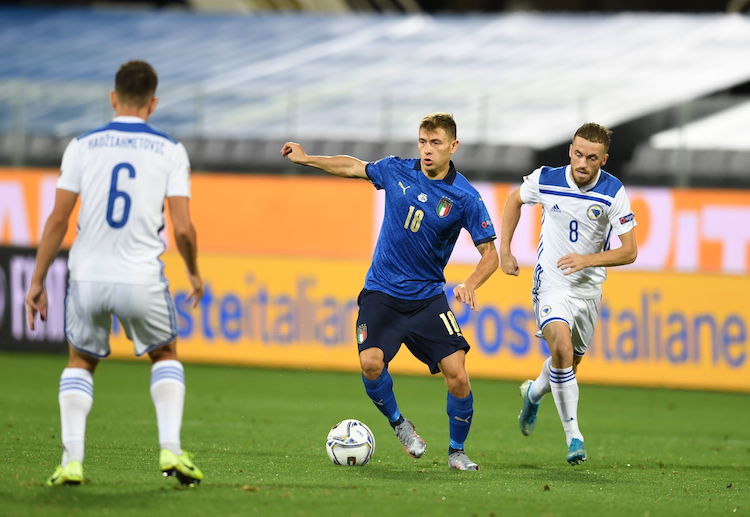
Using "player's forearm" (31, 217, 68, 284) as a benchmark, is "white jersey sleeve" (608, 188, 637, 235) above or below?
above

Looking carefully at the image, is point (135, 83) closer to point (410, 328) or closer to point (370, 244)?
point (410, 328)

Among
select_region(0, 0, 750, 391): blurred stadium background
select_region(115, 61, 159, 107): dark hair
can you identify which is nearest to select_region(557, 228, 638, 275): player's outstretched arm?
select_region(115, 61, 159, 107): dark hair

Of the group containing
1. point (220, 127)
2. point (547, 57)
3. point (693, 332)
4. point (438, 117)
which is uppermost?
point (547, 57)

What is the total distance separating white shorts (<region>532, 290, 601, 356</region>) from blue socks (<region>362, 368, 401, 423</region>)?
44.8 inches

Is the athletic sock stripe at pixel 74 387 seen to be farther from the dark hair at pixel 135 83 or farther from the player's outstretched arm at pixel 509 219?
the player's outstretched arm at pixel 509 219

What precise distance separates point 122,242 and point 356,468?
2.38m

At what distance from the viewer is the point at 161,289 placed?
5.93 metres

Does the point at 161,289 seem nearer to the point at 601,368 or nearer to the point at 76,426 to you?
the point at 76,426

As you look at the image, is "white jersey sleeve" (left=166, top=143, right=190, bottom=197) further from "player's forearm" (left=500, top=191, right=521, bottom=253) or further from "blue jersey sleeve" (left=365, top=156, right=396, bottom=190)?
"player's forearm" (left=500, top=191, right=521, bottom=253)

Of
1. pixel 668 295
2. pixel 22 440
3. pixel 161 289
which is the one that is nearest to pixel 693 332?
pixel 668 295

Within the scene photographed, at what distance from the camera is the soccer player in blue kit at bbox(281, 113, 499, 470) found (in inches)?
294

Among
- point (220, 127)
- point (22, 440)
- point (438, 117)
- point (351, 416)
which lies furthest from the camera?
point (220, 127)

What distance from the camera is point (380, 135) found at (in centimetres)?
2062

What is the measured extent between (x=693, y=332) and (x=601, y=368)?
1128 millimetres
